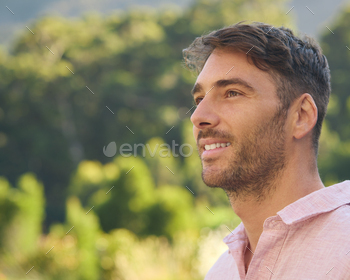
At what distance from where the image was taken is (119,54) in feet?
84.0

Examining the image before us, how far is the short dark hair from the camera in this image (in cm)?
132

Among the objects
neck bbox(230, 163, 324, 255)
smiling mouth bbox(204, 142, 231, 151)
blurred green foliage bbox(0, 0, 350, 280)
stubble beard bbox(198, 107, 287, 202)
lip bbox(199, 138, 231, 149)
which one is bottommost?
neck bbox(230, 163, 324, 255)

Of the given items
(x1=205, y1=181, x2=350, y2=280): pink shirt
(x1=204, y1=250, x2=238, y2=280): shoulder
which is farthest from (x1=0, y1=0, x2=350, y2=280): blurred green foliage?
(x1=205, y1=181, x2=350, y2=280): pink shirt

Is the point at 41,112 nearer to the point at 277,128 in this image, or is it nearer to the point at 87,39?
the point at 87,39

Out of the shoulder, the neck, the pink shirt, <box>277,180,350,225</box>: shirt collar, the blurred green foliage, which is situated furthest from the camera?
the blurred green foliage

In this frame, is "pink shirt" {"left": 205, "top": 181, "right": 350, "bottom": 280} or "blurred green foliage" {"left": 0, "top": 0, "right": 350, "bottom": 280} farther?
"blurred green foliage" {"left": 0, "top": 0, "right": 350, "bottom": 280}

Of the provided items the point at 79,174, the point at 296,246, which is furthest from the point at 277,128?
the point at 79,174

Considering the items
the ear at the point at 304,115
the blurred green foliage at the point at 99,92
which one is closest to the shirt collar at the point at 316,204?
the ear at the point at 304,115

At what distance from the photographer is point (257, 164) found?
1.27m

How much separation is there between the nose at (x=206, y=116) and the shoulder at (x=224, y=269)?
444 mm

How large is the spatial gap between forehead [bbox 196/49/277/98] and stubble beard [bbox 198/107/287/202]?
9 cm

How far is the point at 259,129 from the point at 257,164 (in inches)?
4.2

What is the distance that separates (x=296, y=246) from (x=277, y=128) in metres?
0.38

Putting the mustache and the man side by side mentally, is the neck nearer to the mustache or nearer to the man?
the man
